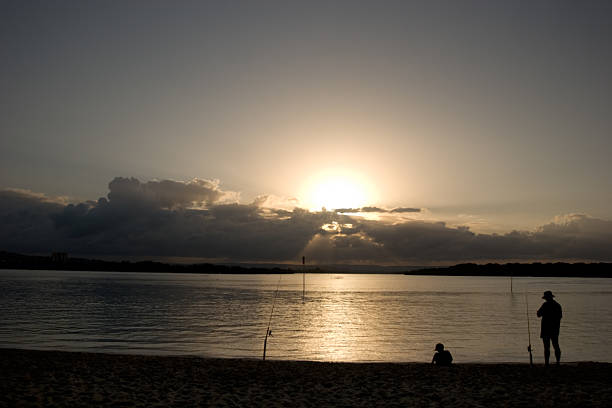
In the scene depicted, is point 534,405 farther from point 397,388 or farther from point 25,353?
point 25,353

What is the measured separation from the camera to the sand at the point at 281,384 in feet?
40.5

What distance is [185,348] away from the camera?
1020 inches

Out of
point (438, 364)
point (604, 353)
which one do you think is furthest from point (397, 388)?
point (604, 353)

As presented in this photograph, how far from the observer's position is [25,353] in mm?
19688

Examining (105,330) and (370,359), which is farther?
(105,330)

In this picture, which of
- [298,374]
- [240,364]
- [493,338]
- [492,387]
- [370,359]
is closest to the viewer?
[492,387]

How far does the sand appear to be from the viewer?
12344 millimetres

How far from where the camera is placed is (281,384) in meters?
14.8

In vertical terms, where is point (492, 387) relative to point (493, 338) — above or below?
above

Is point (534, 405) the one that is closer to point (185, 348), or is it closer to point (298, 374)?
point (298, 374)

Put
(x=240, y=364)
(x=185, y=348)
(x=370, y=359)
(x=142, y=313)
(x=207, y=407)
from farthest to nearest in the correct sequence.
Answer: (x=142, y=313), (x=185, y=348), (x=370, y=359), (x=240, y=364), (x=207, y=407)

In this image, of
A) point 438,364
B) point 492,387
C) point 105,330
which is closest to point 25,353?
point 105,330

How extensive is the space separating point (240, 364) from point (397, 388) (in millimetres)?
6827

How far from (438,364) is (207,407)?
10421 mm
